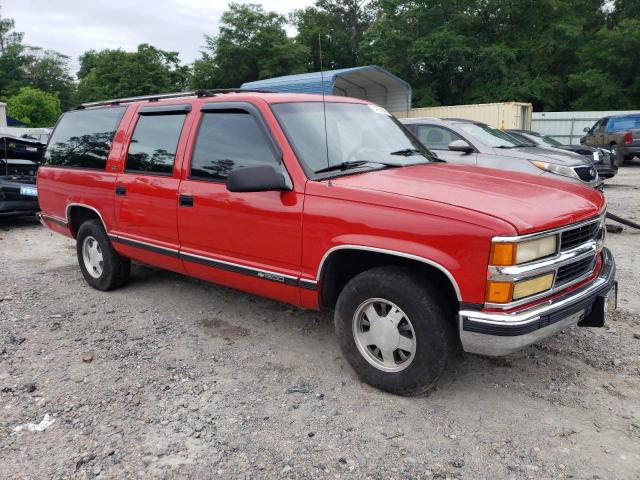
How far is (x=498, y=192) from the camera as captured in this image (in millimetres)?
3160

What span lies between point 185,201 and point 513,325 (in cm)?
259

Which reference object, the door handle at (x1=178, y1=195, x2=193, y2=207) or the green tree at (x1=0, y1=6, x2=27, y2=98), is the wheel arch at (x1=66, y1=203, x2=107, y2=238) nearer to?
the door handle at (x1=178, y1=195, x2=193, y2=207)

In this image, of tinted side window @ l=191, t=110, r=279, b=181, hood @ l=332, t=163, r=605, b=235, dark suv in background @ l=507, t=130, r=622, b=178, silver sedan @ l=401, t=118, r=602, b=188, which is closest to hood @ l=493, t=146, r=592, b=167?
silver sedan @ l=401, t=118, r=602, b=188

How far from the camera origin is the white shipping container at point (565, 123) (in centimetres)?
2444

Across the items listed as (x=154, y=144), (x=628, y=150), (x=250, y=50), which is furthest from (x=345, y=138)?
(x=250, y=50)

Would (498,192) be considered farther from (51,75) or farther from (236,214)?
(51,75)

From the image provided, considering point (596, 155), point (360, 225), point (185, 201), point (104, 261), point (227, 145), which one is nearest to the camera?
point (360, 225)

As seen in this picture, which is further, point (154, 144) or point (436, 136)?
point (436, 136)

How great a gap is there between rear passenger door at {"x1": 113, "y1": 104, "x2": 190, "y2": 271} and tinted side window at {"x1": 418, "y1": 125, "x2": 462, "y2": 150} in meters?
4.83

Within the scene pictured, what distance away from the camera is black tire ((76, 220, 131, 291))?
5.20 m

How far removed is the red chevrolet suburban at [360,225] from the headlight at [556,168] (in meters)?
3.98

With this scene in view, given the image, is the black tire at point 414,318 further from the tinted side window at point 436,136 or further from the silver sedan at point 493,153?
Answer: the tinted side window at point 436,136

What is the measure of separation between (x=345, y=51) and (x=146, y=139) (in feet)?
135

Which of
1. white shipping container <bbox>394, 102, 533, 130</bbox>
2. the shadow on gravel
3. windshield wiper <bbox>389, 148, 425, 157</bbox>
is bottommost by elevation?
the shadow on gravel
